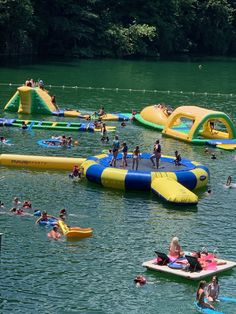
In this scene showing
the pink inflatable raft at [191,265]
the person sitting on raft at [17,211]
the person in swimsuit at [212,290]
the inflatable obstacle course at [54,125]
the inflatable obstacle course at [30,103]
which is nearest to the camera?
the person in swimsuit at [212,290]

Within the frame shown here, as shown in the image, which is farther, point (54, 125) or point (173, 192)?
point (54, 125)

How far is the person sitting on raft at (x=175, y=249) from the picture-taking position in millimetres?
34969

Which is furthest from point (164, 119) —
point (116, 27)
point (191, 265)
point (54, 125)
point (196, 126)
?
point (116, 27)

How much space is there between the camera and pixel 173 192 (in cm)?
4272

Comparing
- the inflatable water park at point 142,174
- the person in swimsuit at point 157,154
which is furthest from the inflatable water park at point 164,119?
the person in swimsuit at point 157,154

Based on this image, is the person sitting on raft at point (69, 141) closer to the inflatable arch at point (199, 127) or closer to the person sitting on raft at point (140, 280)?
the inflatable arch at point (199, 127)

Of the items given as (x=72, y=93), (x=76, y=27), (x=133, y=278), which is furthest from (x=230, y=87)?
(x=133, y=278)

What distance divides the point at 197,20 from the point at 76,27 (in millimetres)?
23557

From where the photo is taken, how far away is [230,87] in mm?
90312

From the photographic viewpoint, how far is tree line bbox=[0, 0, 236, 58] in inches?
4193

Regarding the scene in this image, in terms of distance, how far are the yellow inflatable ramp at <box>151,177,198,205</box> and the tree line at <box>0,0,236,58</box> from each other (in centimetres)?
5744

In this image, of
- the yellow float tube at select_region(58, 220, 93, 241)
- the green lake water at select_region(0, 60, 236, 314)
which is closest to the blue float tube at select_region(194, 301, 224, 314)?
the green lake water at select_region(0, 60, 236, 314)

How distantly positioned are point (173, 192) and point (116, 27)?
75.6 m

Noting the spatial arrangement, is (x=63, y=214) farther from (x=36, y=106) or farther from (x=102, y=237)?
(x=36, y=106)
